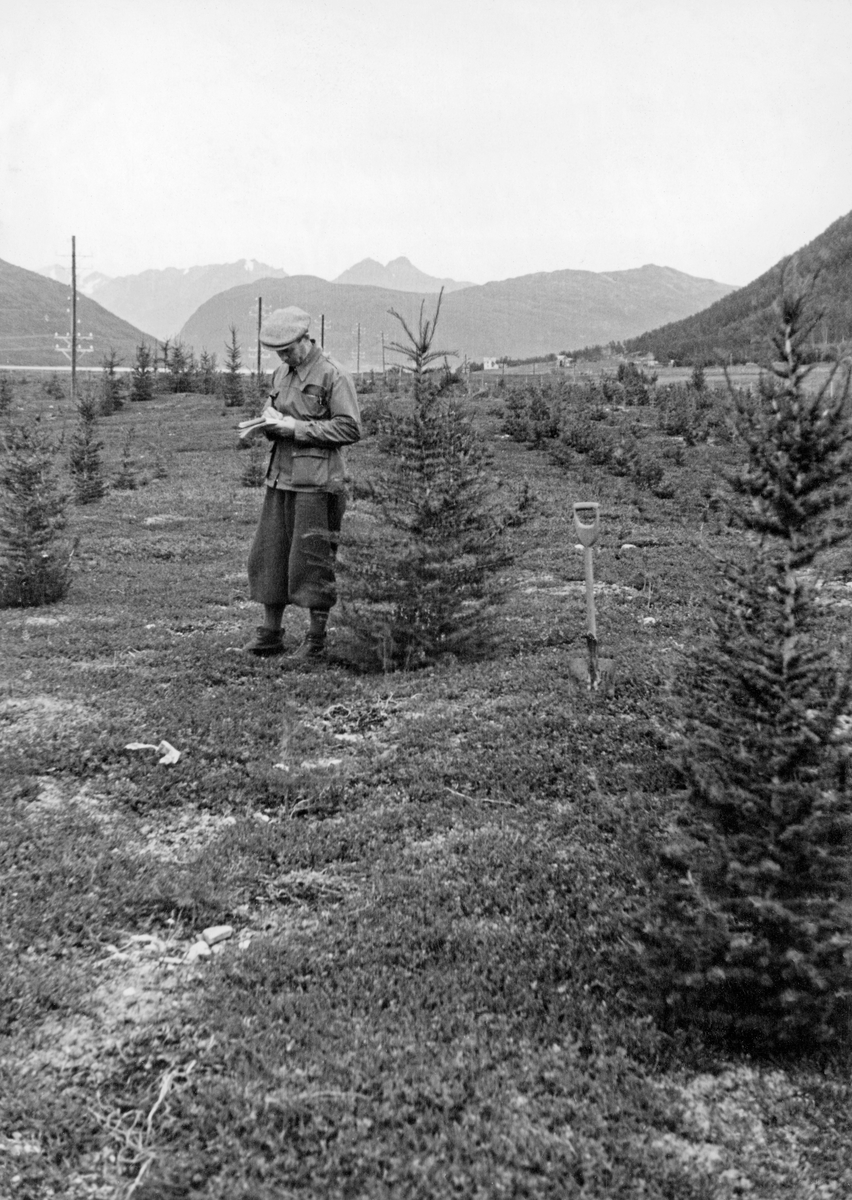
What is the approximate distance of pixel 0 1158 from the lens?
270 cm

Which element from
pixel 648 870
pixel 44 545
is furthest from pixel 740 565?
pixel 44 545

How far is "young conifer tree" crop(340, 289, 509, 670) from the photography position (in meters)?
7.37

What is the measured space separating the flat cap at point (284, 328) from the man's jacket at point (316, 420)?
24 centimetres

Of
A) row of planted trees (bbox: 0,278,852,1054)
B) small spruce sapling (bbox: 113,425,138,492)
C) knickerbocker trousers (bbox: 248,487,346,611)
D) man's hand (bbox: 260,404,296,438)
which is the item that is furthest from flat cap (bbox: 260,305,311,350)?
small spruce sapling (bbox: 113,425,138,492)

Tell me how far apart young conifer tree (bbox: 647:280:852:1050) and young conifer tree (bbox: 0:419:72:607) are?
31.4ft

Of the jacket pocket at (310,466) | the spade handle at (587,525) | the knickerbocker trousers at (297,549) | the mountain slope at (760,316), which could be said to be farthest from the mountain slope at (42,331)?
the spade handle at (587,525)

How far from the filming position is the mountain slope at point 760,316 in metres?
3.20

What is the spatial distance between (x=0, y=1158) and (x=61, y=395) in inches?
1988

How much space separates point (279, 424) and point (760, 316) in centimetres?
428

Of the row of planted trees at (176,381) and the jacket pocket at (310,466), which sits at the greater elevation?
the row of planted trees at (176,381)

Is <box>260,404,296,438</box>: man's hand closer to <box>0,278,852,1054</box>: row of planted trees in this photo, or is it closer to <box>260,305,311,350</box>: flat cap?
<box>260,305,311,350</box>: flat cap

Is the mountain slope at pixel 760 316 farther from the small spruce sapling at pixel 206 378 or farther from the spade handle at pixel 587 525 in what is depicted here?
the small spruce sapling at pixel 206 378

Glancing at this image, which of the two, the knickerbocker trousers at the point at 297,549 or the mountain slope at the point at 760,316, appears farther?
the knickerbocker trousers at the point at 297,549

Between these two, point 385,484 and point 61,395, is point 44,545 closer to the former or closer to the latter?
point 385,484
